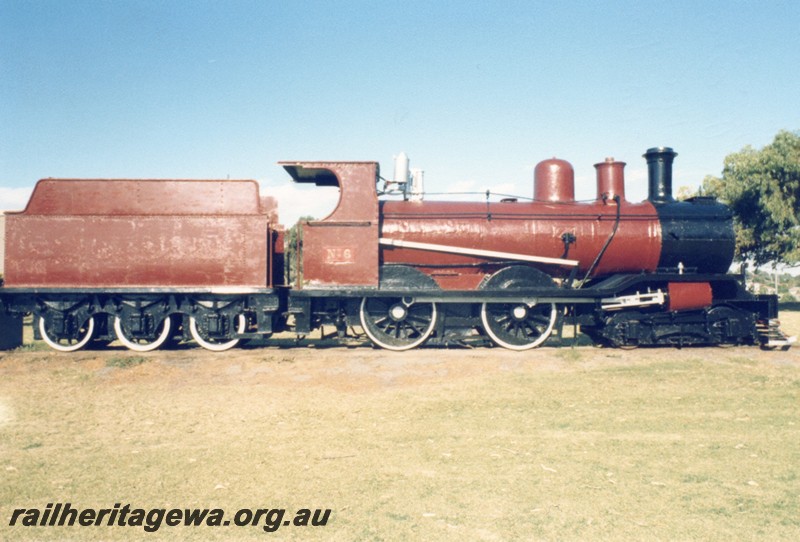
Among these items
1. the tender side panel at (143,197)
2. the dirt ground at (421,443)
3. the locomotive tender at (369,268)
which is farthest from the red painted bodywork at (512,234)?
the tender side panel at (143,197)

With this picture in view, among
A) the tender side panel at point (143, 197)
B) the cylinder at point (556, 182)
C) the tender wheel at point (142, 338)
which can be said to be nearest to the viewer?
the tender side panel at point (143, 197)

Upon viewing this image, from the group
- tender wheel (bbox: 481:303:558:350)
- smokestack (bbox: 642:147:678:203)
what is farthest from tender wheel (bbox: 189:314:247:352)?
smokestack (bbox: 642:147:678:203)

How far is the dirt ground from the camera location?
3.78 metres

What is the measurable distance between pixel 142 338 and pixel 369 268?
423 cm

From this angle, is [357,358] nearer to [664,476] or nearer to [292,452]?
[292,452]

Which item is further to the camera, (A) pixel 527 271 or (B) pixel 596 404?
(A) pixel 527 271

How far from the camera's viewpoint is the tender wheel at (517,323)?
10023mm

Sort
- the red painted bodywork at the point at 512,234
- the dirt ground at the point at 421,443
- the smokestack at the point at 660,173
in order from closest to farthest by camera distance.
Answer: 1. the dirt ground at the point at 421,443
2. the red painted bodywork at the point at 512,234
3. the smokestack at the point at 660,173

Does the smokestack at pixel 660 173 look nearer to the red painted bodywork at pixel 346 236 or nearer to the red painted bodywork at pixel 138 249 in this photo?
the red painted bodywork at pixel 346 236

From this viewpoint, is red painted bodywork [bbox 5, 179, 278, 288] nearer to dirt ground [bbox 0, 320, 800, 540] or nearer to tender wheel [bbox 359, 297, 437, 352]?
dirt ground [bbox 0, 320, 800, 540]

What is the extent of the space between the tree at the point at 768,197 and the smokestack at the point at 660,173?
15.6 metres

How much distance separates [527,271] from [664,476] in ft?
19.2

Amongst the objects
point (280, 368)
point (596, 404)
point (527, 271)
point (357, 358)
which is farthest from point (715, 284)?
point (280, 368)

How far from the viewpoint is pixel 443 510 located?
3879 mm
